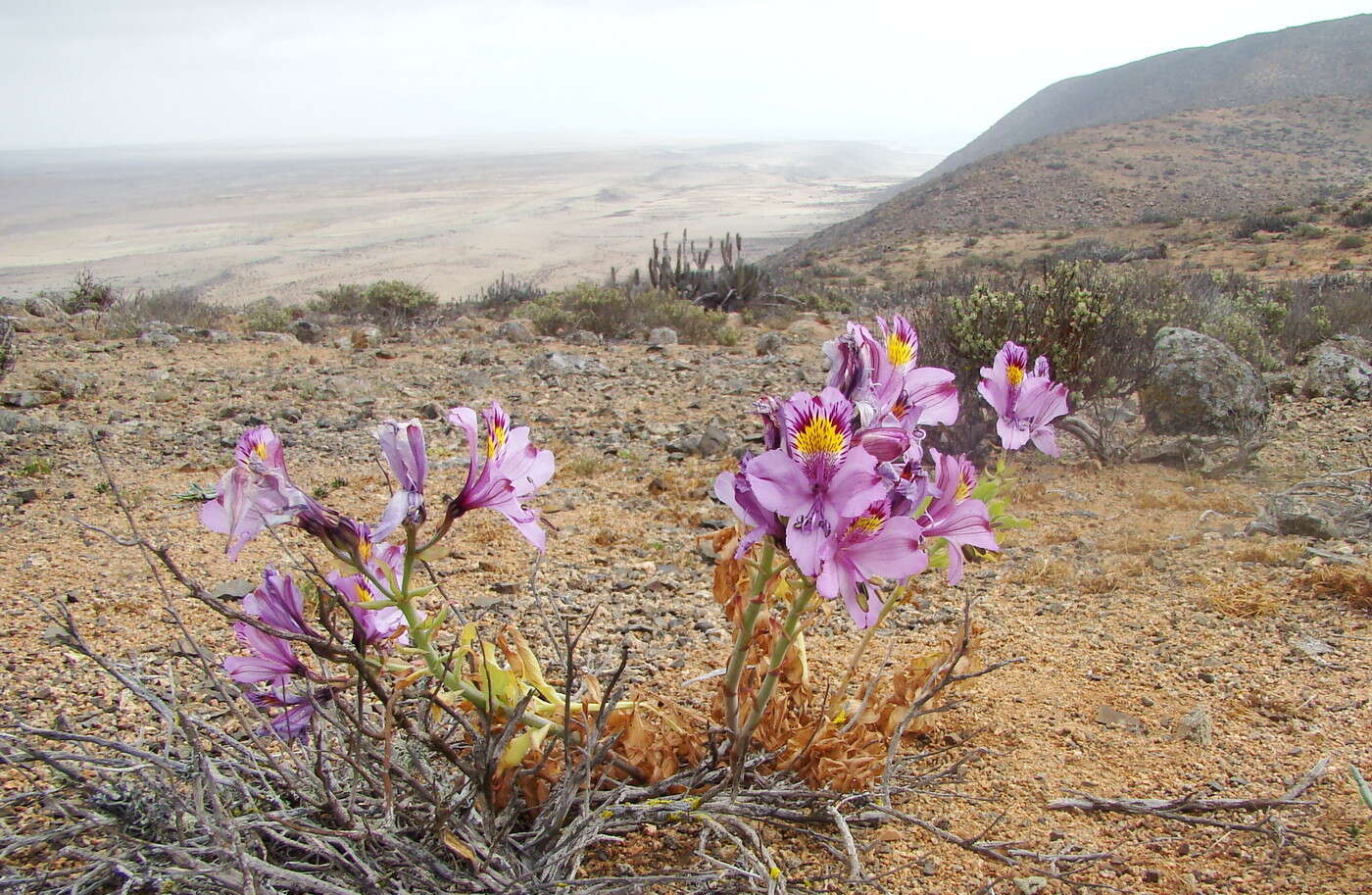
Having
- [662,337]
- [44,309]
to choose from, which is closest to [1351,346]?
[662,337]

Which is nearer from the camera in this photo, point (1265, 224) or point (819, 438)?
point (819, 438)

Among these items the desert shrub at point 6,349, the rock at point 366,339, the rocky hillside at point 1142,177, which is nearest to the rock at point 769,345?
the rock at point 366,339

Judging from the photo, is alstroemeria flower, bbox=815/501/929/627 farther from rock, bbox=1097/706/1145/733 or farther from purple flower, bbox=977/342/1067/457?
rock, bbox=1097/706/1145/733

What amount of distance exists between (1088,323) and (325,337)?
26.7ft

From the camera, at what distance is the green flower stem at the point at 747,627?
121cm

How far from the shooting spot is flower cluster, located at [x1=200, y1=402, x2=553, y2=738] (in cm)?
109

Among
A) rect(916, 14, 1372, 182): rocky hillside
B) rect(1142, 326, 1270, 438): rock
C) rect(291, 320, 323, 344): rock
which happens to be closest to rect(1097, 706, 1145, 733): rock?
rect(1142, 326, 1270, 438): rock

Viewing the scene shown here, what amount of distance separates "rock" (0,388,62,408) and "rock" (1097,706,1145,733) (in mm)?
6908

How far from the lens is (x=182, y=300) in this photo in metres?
12.3

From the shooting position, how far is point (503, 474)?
1.22 m

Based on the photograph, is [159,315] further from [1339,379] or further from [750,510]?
[1339,379]

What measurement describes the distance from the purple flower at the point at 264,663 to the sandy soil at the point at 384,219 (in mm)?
20415

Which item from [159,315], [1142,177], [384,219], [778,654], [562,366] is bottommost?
[562,366]

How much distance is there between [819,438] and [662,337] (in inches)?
342
